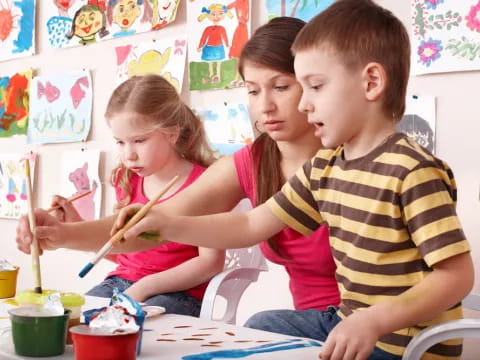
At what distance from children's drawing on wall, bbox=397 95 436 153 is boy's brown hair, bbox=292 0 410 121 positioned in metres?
0.53

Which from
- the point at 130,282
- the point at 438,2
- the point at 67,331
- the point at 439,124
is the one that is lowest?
the point at 130,282

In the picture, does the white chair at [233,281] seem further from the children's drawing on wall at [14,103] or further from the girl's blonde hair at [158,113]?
the children's drawing on wall at [14,103]

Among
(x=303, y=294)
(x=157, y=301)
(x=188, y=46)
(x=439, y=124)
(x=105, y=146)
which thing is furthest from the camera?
(x=105, y=146)

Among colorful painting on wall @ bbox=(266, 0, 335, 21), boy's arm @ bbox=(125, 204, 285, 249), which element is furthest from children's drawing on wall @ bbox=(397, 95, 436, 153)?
boy's arm @ bbox=(125, 204, 285, 249)

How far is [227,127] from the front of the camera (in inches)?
74.4

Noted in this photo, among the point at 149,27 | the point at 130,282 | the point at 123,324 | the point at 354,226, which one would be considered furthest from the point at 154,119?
the point at 123,324

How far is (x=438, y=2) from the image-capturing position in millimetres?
1461

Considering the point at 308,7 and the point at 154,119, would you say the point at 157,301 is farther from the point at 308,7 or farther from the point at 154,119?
the point at 308,7

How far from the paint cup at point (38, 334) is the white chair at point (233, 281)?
52 cm

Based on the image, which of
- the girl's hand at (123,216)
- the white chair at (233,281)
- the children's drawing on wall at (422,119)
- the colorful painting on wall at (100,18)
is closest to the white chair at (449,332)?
the girl's hand at (123,216)

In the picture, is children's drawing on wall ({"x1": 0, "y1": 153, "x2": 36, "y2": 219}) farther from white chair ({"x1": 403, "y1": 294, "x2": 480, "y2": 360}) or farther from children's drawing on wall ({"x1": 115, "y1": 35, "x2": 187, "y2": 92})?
white chair ({"x1": 403, "y1": 294, "x2": 480, "y2": 360})

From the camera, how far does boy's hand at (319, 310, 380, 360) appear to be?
72 centimetres

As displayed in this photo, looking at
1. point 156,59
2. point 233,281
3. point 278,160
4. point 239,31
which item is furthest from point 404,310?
point 156,59

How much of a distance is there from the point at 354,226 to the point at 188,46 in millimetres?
1212
